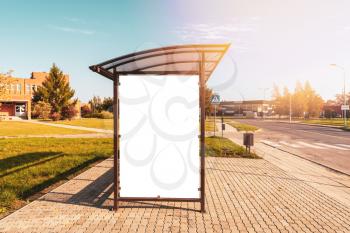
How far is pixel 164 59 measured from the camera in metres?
6.12

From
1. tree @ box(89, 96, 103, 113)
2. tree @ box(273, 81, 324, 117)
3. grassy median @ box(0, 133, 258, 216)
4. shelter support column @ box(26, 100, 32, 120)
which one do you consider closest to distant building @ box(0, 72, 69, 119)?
shelter support column @ box(26, 100, 32, 120)

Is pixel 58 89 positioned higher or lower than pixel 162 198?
higher

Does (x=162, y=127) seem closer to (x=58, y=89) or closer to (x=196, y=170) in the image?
(x=196, y=170)

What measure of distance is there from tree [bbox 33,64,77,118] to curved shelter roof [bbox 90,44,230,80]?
51333 mm

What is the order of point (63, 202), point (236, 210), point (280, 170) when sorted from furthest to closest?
point (280, 170) < point (63, 202) < point (236, 210)

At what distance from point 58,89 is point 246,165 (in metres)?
49.3

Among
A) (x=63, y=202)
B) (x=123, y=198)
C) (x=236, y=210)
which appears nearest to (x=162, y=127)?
(x=123, y=198)

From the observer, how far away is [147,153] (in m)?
6.23

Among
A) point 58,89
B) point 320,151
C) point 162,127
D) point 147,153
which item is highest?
point 58,89

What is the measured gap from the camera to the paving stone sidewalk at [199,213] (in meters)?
5.17

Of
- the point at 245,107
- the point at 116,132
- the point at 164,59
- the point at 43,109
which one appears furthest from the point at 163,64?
the point at 245,107

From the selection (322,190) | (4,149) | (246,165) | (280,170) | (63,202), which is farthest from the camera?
(4,149)

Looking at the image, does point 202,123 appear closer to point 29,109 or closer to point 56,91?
point 56,91

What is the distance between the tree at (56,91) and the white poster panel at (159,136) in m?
51.5
